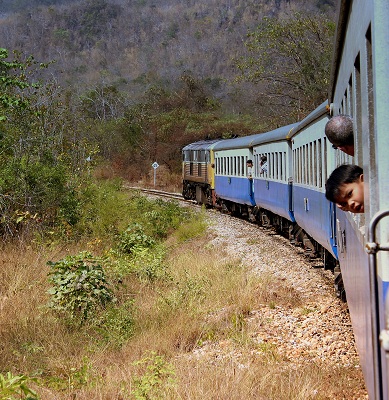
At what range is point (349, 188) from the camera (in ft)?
11.5

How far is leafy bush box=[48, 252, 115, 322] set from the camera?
9922 millimetres

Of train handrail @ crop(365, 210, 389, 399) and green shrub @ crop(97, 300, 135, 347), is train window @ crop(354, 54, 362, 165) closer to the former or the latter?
train handrail @ crop(365, 210, 389, 399)

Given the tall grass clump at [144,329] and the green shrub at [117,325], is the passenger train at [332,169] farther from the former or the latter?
→ the green shrub at [117,325]

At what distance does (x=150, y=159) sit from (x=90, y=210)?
31.4m

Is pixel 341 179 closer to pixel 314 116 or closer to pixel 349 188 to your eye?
pixel 349 188

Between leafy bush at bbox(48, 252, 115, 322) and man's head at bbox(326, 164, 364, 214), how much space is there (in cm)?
668

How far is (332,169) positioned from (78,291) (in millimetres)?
3603

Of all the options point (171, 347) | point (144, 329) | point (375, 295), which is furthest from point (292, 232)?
point (375, 295)

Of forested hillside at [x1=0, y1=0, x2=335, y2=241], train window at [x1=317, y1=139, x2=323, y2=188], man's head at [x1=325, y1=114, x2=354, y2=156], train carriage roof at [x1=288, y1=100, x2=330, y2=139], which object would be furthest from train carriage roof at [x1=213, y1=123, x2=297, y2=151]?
man's head at [x1=325, y1=114, x2=354, y2=156]

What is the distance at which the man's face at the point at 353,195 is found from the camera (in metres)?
3.48

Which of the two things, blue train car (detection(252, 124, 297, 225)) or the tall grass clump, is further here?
blue train car (detection(252, 124, 297, 225))

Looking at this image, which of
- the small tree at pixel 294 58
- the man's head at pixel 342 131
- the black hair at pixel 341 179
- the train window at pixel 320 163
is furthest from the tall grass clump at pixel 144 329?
the small tree at pixel 294 58

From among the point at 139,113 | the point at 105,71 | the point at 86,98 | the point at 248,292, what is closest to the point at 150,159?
the point at 139,113

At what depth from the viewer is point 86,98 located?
6569 cm
